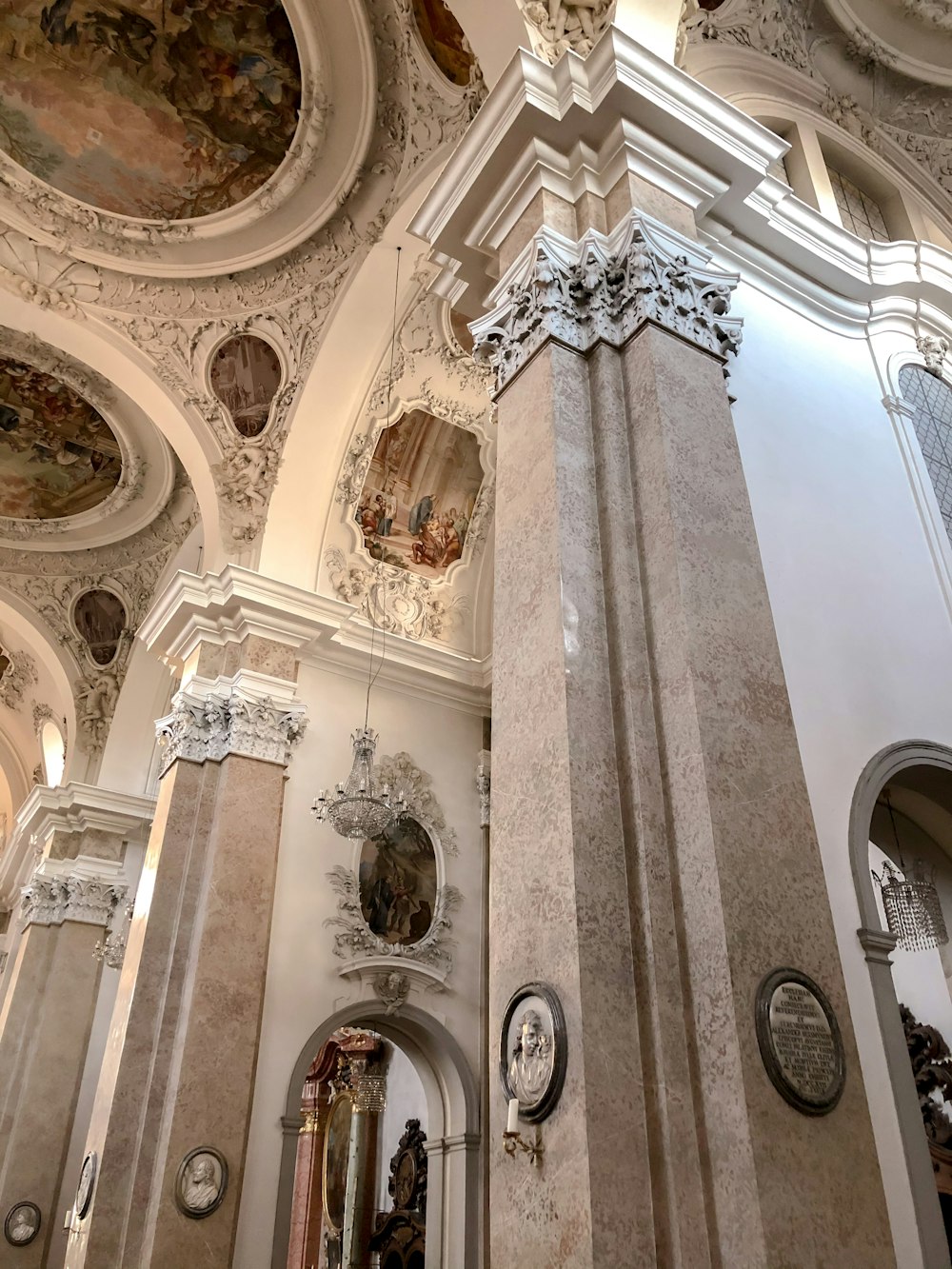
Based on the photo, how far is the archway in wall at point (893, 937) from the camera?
3.89 meters

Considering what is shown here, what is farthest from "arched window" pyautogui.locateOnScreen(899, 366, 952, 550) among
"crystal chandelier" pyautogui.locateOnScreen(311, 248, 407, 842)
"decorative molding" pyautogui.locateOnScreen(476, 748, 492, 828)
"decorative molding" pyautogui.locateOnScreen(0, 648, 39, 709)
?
"decorative molding" pyautogui.locateOnScreen(0, 648, 39, 709)

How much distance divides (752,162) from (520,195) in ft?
4.65

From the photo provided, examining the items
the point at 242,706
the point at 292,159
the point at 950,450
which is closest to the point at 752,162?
the point at 950,450

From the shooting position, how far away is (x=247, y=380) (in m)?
10.9

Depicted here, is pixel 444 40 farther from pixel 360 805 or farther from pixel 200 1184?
pixel 200 1184

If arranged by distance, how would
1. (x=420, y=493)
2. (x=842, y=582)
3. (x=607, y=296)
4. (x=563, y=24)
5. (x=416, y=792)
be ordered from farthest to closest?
1. (x=420, y=493)
2. (x=416, y=792)
3. (x=563, y=24)
4. (x=842, y=582)
5. (x=607, y=296)

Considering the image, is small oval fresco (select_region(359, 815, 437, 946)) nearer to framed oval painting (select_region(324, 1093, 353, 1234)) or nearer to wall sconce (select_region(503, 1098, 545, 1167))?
framed oval painting (select_region(324, 1093, 353, 1234))

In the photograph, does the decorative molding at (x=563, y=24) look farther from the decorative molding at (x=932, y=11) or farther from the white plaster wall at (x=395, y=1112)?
the white plaster wall at (x=395, y=1112)

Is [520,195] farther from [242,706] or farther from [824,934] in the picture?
[242,706]

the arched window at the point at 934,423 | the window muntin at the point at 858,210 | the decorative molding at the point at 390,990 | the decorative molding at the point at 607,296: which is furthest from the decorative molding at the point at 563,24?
the decorative molding at the point at 390,990

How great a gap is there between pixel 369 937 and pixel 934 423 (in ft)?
22.0

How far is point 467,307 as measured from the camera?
6410 millimetres

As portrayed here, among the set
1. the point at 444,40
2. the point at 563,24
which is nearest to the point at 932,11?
the point at 444,40

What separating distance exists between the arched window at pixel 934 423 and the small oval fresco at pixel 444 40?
4.31m
